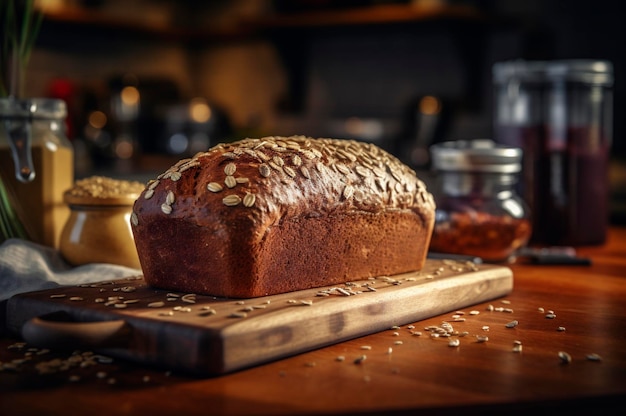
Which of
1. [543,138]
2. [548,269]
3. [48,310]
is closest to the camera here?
[48,310]

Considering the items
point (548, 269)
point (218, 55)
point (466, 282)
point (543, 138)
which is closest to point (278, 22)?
point (218, 55)

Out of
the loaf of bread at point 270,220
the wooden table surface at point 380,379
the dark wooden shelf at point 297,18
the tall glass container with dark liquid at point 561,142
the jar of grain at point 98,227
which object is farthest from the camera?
the dark wooden shelf at point 297,18

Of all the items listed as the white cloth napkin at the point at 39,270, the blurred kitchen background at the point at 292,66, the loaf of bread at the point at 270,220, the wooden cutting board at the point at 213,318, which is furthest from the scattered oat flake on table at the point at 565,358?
the blurred kitchen background at the point at 292,66

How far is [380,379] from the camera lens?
775mm

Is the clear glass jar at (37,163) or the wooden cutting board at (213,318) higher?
the clear glass jar at (37,163)

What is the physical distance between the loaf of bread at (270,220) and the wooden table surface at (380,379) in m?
0.17

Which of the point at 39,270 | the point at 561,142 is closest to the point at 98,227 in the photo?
the point at 39,270

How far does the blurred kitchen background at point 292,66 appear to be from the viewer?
13.0 feet

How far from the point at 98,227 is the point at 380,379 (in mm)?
594

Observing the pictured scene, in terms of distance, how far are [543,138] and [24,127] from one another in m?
1.11

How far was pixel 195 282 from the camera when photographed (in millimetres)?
1024

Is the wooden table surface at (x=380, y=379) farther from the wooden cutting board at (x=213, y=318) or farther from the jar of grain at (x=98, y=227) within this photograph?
the jar of grain at (x=98, y=227)

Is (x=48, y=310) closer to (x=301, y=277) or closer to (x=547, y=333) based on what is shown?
(x=301, y=277)

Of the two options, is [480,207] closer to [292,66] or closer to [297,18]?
[297,18]
